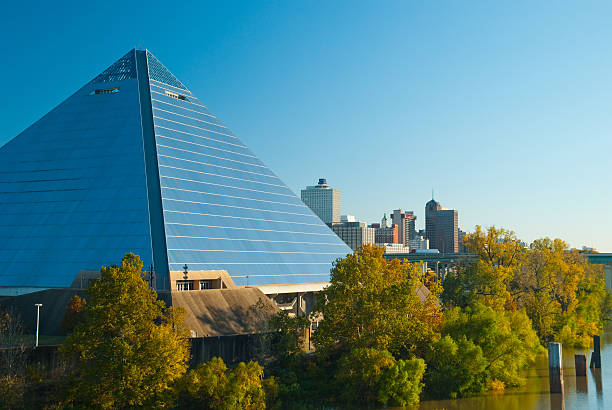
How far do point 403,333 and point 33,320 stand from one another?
2671cm

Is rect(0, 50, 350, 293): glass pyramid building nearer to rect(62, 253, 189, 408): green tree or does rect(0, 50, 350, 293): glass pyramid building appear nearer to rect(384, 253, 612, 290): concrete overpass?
rect(62, 253, 189, 408): green tree

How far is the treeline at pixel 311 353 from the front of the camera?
33.3 m

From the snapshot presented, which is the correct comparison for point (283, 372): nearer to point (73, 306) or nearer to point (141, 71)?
point (73, 306)

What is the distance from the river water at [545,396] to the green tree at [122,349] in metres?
18.1

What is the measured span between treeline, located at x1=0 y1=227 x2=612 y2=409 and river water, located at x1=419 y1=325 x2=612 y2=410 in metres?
1.15

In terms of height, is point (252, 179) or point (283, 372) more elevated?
point (252, 179)

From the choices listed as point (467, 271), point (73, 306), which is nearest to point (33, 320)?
point (73, 306)

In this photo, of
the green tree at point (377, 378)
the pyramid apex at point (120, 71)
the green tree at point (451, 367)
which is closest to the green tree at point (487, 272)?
the green tree at point (451, 367)

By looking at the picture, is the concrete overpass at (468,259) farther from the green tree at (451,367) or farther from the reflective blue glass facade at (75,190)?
the reflective blue glass facade at (75,190)

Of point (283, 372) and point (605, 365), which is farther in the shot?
point (605, 365)

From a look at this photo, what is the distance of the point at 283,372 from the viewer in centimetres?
4169

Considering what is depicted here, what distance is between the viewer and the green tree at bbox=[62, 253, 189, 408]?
32.9 meters

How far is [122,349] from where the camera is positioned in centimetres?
3284

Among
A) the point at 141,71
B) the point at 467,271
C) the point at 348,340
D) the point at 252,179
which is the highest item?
the point at 141,71
